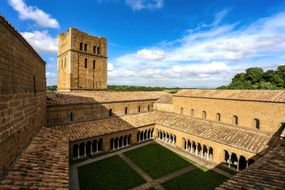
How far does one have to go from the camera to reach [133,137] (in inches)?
862

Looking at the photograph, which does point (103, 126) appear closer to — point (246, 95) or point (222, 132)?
point (222, 132)

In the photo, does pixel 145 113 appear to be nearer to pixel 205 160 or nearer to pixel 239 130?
pixel 205 160

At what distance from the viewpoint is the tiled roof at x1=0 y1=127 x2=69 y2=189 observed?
6.03 m

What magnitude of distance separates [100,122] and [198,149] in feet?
41.0

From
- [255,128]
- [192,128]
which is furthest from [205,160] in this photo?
[255,128]

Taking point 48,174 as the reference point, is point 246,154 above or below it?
below

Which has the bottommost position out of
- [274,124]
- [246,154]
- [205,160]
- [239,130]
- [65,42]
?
[205,160]

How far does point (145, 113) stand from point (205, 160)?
12.1 meters

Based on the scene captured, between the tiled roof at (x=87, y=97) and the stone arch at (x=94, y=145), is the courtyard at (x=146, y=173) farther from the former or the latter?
the tiled roof at (x=87, y=97)

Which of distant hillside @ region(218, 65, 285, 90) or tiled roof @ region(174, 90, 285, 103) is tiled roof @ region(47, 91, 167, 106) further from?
distant hillside @ region(218, 65, 285, 90)

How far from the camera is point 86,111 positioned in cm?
2045

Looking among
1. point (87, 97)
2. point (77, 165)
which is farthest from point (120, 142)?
point (87, 97)

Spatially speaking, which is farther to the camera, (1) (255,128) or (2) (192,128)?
(2) (192,128)

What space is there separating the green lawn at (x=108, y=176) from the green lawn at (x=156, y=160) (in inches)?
58.5
